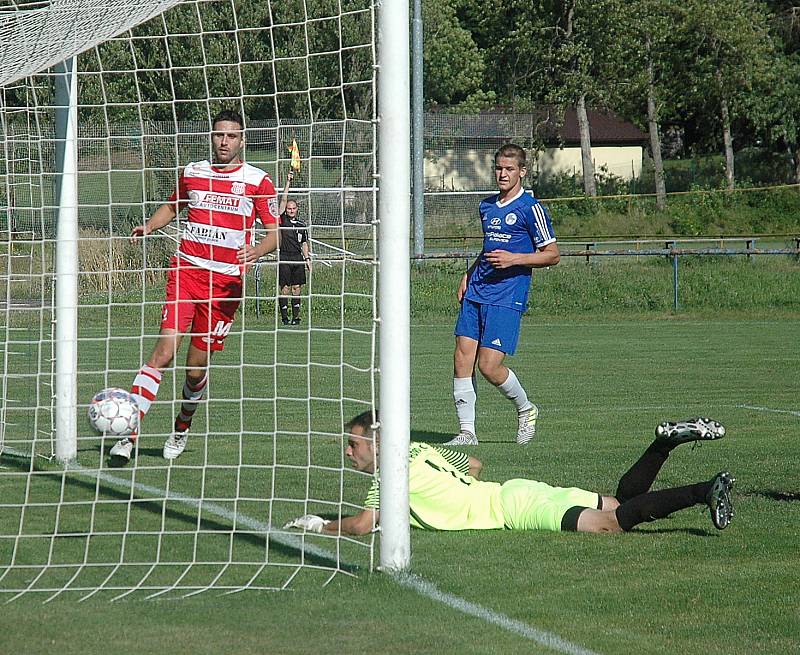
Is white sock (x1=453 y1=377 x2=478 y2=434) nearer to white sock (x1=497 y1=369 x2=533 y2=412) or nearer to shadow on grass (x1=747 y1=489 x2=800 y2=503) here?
white sock (x1=497 y1=369 x2=533 y2=412)

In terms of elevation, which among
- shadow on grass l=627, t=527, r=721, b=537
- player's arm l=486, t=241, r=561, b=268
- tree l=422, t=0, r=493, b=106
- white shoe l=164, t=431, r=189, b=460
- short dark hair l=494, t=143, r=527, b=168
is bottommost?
shadow on grass l=627, t=527, r=721, b=537

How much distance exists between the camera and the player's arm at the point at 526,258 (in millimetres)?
8445

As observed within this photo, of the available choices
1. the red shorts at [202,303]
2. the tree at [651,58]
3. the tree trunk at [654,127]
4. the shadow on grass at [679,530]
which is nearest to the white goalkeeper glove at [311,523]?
the shadow on grass at [679,530]

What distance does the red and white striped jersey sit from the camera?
782cm

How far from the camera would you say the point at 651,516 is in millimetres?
5582

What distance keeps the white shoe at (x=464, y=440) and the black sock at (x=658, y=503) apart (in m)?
2.92

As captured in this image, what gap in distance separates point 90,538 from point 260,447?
9.42ft

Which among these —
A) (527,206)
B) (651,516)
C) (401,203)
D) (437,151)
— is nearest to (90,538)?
(401,203)

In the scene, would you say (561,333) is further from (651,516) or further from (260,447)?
(651,516)

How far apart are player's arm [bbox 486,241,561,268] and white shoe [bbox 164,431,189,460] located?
95.2 inches

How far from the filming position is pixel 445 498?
18.8 ft

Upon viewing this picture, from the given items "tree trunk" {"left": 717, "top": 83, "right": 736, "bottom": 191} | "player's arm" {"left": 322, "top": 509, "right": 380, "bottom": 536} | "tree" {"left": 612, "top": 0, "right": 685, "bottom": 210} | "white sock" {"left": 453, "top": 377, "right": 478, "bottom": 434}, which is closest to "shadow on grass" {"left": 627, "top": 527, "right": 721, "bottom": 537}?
"player's arm" {"left": 322, "top": 509, "right": 380, "bottom": 536}

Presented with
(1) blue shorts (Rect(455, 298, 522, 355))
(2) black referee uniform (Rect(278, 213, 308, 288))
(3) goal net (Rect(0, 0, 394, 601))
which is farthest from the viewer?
(2) black referee uniform (Rect(278, 213, 308, 288))

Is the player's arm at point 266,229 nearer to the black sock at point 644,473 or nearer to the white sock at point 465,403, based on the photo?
the white sock at point 465,403
